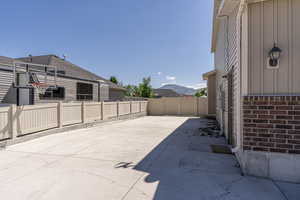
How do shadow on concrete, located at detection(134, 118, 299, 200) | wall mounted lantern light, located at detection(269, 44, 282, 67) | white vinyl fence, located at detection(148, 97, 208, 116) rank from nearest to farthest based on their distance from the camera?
shadow on concrete, located at detection(134, 118, 299, 200) → wall mounted lantern light, located at detection(269, 44, 282, 67) → white vinyl fence, located at detection(148, 97, 208, 116)

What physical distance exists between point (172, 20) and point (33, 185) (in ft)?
37.3

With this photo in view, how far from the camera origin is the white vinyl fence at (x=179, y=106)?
14023 millimetres

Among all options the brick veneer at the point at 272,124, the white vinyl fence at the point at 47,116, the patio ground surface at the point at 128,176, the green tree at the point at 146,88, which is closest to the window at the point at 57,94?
the white vinyl fence at the point at 47,116

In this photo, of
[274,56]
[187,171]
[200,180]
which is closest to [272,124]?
[274,56]

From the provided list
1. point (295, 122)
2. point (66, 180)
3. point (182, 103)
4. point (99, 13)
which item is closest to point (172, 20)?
point (99, 13)

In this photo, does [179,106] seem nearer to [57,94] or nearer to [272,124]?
[57,94]

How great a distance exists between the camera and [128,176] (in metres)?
2.85

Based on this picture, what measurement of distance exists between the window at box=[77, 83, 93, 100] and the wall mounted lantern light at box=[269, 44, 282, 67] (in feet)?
44.5

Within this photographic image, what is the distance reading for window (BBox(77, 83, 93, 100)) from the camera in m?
13.7

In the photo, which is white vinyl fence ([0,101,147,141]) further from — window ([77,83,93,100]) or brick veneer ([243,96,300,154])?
brick veneer ([243,96,300,154])

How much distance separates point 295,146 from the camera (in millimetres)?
2668

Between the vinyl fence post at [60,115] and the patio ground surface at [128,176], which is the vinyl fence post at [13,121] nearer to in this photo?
the patio ground surface at [128,176]

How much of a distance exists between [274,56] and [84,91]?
47.0ft

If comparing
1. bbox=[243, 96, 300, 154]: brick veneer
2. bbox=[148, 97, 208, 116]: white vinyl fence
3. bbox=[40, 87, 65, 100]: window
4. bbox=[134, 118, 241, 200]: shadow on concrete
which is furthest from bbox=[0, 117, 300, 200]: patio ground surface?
bbox=[148, 97, 208, 116]: white vinyl fence
